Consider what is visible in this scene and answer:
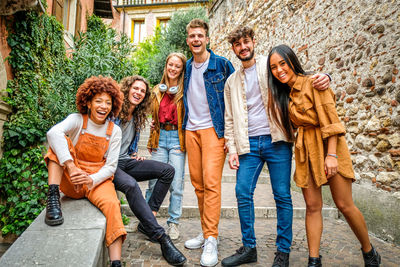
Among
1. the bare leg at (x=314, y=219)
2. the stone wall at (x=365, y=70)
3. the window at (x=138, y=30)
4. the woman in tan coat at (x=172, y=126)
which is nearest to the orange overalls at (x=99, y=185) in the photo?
the woman in tan coat at (x=172, y=126)

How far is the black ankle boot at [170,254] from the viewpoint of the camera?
8.22ft

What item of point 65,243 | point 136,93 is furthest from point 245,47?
point 65,243

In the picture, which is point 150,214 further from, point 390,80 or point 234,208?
point 390,80

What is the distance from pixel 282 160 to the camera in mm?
2520

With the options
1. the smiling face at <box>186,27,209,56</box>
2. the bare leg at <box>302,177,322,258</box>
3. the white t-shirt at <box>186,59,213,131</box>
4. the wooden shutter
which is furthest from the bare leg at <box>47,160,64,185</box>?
the wooden shutter

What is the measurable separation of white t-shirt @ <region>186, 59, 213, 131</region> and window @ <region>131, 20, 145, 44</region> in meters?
19.2

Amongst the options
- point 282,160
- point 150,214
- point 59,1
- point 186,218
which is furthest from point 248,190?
point 59,1

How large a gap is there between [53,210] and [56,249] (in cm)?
45

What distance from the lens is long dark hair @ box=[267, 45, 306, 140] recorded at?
2443 mm

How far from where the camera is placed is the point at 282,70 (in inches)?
95.7

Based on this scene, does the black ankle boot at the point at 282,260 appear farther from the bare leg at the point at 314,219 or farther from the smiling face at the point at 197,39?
the smiling face at the point at 197,39

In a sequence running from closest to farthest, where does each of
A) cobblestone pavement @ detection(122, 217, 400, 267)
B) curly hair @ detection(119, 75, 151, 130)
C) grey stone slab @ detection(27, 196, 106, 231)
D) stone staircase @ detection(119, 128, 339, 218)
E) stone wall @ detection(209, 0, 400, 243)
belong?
grey stone slab @ detection(27, 196, 106, 231)
cobblestone pavement @ detection(122, 217, 400, 267)
curly hair @ detection(119, 75, 151, 130)
stone wall @ detection(209, 0, 400, 243)
stone staircase @ detection(119, 128, 339, 218)

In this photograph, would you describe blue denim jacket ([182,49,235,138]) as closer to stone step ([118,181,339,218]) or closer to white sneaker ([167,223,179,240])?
white sneaker ([167,223,179,240])

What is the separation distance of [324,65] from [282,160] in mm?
3058
